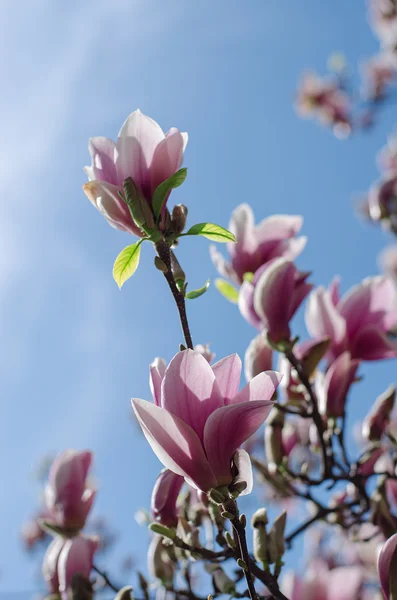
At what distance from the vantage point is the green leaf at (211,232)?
2.77ft

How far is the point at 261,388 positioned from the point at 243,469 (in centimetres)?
10

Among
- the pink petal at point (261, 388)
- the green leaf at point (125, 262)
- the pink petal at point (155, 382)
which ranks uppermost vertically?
the green leaf at point (125, 262)

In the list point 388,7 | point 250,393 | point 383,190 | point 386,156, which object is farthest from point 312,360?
point 388,7

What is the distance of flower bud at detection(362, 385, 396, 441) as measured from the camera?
126cm

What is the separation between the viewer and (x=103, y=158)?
2.92ft

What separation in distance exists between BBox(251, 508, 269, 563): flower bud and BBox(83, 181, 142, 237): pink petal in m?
0.50

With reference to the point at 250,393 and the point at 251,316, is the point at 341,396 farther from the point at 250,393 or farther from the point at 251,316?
the point at 250,393

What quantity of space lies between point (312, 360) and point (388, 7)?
4.33 metres

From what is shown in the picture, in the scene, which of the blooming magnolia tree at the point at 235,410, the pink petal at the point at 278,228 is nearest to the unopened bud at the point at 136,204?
the blooming magnolia tree at the point at 235,410

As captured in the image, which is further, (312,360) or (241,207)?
(241,207)

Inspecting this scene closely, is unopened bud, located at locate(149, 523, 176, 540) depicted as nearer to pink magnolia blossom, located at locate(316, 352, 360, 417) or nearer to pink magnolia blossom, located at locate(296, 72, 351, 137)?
pink magnolia blossom, located at locate(316, 352, 360, 417)

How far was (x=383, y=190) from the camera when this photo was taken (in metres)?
2.16

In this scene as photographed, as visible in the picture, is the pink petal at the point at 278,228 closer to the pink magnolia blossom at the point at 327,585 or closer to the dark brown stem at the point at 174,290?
the dark brown stem at the point at 174,290

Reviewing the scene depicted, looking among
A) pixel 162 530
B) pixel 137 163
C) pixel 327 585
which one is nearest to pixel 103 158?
pixel 137 163
